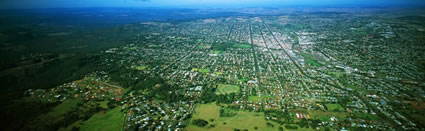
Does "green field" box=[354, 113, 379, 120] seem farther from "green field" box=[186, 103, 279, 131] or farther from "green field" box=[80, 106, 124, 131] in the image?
"green field" box=[80, 106, 124, 131]

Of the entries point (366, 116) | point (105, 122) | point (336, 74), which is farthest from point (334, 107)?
point (105, 122)

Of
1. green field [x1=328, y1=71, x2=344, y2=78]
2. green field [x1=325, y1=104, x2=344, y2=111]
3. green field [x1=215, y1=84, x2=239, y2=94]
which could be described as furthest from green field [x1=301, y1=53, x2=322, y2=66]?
green field [x1=215, y1=84, x2=239, y2=94]

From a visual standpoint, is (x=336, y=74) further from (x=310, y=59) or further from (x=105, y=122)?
(x=105, y=122)

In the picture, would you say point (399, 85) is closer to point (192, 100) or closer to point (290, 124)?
point (290, 124)

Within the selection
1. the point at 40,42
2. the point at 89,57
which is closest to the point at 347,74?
the point at 89,57

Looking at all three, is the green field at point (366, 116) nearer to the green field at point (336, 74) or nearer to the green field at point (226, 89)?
the green field at point (336, 74)

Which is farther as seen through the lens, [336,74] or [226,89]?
[336,74]

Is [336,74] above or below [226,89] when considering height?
above
